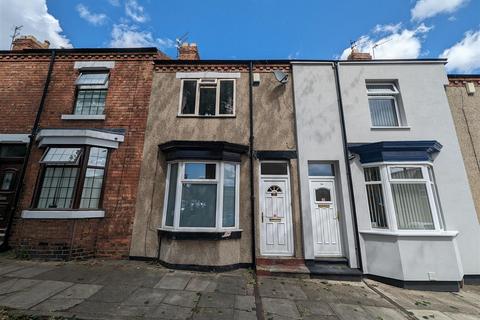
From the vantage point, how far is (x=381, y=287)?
17.5 ft

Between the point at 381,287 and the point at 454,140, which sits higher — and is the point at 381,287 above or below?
below

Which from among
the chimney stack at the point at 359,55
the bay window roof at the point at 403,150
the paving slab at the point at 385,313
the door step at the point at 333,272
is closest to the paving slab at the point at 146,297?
the door step at the point at 333,272

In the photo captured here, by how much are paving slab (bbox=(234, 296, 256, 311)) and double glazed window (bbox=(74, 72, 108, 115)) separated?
735cm

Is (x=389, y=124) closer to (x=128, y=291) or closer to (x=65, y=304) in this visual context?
(x=128, y=291)

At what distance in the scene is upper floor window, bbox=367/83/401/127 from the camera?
23.2ft

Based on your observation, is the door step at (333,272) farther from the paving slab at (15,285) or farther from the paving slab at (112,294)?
the paving slab at (15,285)

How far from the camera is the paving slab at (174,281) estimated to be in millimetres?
4617

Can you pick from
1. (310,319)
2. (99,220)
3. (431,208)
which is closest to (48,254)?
(99,220)

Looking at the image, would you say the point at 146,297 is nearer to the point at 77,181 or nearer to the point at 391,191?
the point at 77,181

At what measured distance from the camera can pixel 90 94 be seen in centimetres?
754

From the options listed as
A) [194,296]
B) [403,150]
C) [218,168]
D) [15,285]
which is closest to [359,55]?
[403,150]

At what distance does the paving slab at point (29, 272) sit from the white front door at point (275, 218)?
5.52 metres

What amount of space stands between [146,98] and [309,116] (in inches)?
222

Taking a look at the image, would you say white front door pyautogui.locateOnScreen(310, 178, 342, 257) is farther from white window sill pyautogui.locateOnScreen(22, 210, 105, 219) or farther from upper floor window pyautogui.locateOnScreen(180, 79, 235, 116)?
white window sill pyautogui.locateOnScreen(22, 210, 105, 219)
